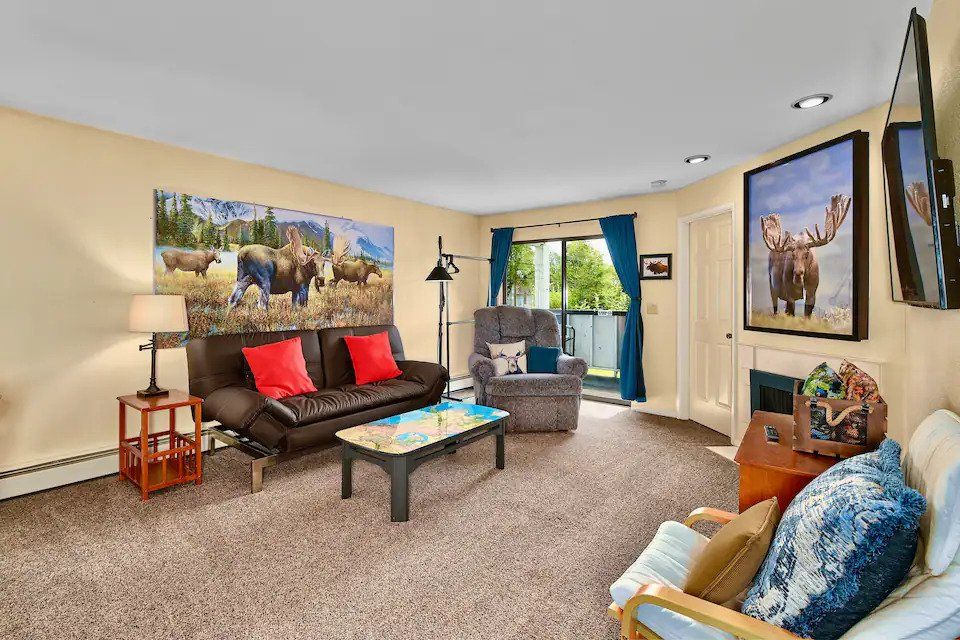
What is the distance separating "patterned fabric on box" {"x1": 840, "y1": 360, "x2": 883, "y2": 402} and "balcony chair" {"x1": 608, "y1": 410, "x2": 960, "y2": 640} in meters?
0.45

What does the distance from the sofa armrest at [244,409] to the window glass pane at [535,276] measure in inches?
146

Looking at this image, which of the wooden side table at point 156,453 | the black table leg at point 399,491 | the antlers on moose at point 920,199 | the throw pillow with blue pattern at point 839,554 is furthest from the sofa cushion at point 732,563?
the wooden side table at point 156,453

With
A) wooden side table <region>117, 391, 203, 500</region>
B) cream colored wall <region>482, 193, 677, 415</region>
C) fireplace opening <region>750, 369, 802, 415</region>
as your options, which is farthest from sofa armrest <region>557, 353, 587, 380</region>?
wooden side table <region>117, 391, 203, 500</region>

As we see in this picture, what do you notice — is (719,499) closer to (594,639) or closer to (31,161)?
(594,639)

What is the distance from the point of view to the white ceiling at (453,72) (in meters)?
1.97

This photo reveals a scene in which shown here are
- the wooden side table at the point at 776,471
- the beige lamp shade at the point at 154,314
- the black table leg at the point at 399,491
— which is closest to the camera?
the wooden side table at the point at 776,471

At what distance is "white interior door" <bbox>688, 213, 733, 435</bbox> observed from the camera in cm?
446

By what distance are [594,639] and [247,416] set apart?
8.15 feet

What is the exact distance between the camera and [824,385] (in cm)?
200

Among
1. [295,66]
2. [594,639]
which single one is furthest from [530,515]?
[295,66]

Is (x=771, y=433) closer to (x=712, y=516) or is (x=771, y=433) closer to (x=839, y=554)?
(x=712, y=516)

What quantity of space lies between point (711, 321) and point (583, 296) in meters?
1.62

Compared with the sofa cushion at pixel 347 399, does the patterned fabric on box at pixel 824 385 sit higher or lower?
higher

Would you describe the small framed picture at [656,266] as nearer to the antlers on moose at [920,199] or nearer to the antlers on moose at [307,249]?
the antlers on moose at [307,249]
